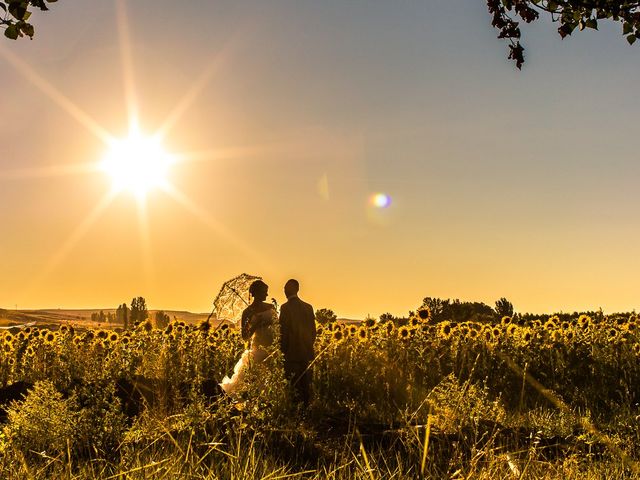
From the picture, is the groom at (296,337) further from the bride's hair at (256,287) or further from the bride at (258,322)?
the bride's hair at (256,287)

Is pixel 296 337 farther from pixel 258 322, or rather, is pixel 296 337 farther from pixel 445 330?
pixel 445 330

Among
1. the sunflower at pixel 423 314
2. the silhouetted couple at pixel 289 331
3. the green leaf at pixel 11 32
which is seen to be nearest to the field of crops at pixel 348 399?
the sunflower at pixel 423 314

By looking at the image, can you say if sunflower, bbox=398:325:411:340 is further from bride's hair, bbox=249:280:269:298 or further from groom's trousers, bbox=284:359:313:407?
bride's hair, bbox=249:280:269:298

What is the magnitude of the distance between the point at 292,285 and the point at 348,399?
1.79 metres

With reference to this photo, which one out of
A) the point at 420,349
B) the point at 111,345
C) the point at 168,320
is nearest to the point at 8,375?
the point at 111,345

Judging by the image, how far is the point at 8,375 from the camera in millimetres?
11922

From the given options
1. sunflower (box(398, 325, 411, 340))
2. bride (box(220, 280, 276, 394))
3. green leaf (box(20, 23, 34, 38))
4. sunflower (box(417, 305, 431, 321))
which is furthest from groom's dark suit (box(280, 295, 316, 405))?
green leaf (box(20, 23, 34, 38))

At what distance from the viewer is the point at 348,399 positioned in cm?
1048

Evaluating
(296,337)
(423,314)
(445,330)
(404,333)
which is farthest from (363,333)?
(296,337)

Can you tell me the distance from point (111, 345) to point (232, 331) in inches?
86.6

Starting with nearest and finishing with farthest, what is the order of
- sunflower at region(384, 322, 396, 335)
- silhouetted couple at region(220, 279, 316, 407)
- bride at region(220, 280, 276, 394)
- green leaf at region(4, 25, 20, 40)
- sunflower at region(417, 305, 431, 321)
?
green leaf at region(4, 25, 20, 40) < silhouetted couple at region(220, 279, 316, 407) < bride at region(220, 280, 276, 394) < sunflower at region(384, 322, 396, 335) < sunflower at region(417, 305, 431, 321)

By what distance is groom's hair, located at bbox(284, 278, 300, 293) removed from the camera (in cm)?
1047

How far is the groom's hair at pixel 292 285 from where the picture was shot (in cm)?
1047

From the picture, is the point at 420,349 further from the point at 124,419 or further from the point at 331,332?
the point at 124,419
